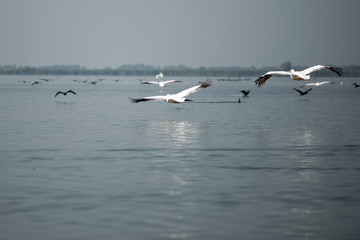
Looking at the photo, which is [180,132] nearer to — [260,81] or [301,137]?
[260,81]

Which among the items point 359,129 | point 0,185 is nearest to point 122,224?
point 0,185

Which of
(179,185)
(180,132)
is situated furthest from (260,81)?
(179,185)

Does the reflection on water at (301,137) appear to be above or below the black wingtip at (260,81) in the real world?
below

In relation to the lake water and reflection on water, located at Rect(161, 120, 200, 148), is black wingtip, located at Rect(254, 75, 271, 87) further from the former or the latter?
reflection on water, located at Rect(161, 120, 200, 148)

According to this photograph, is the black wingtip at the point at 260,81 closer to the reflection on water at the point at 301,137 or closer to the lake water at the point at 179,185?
the lake water at the point at 179,185

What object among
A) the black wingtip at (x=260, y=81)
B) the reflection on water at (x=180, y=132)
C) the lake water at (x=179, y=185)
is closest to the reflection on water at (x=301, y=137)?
the lake water at (x=179, y=185)

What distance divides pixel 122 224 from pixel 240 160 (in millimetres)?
9094

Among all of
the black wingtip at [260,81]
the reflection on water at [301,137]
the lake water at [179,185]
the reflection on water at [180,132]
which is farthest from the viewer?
the black wingtip at [260,81]

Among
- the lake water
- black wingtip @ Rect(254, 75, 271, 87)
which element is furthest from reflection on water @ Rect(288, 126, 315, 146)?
black wingtip @ Rect(254, 75, 271, 87)

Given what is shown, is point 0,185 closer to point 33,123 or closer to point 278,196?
point 278,196

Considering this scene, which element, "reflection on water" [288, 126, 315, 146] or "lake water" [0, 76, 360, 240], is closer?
"lake water" [0, 76, 360, 240]

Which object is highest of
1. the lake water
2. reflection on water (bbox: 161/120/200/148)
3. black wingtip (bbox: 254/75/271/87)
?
black wingtip (bbox: 254/75/271/87)

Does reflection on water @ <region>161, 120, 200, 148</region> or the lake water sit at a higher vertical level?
the lake water

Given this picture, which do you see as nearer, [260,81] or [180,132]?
[180,132]
